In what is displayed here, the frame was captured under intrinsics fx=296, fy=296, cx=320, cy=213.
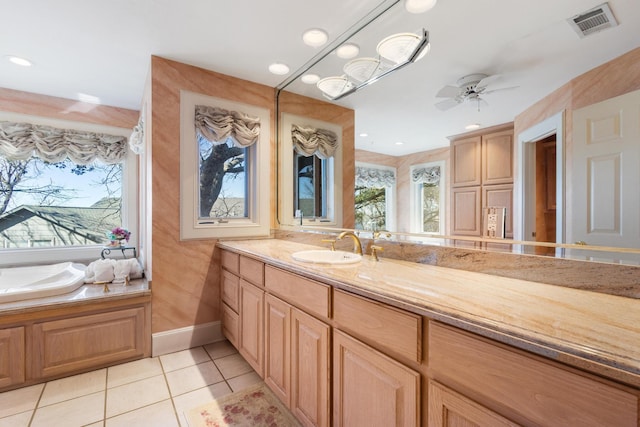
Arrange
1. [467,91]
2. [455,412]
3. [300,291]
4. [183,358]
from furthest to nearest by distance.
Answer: [183,358] → [300,291] → [467,91] → [455,412]

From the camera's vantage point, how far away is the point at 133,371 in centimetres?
213

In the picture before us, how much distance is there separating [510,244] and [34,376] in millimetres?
2910

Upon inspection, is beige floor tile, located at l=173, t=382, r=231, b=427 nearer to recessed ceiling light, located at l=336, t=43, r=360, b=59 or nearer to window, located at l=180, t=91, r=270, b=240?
window, located at l=180, t=91, r=270, b=240

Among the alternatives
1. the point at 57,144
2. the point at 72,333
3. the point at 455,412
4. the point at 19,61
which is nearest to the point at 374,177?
the point at 455,412

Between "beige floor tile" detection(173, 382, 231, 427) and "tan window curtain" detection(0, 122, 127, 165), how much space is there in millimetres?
2746

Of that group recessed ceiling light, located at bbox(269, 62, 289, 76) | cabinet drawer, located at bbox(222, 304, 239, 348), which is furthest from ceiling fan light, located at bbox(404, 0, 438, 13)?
cabinet drawer, located at bbox(222, 304, 239, 348)

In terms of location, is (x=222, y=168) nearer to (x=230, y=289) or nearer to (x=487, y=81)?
(x=230, y=289)

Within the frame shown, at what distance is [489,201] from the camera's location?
1282 mm

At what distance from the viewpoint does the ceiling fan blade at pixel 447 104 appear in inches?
53.8

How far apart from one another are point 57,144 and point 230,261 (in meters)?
2.39

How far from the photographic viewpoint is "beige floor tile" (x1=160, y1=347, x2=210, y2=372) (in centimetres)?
221

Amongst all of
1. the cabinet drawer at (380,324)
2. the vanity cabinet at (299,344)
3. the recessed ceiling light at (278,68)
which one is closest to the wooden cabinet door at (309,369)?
the vanity cabinet at (299,344)

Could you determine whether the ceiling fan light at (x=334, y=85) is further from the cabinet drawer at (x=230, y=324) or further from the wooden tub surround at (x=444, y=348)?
the cabinet drawer at (x=230, y=324)

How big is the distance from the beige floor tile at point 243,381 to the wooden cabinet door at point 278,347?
0.97ft
